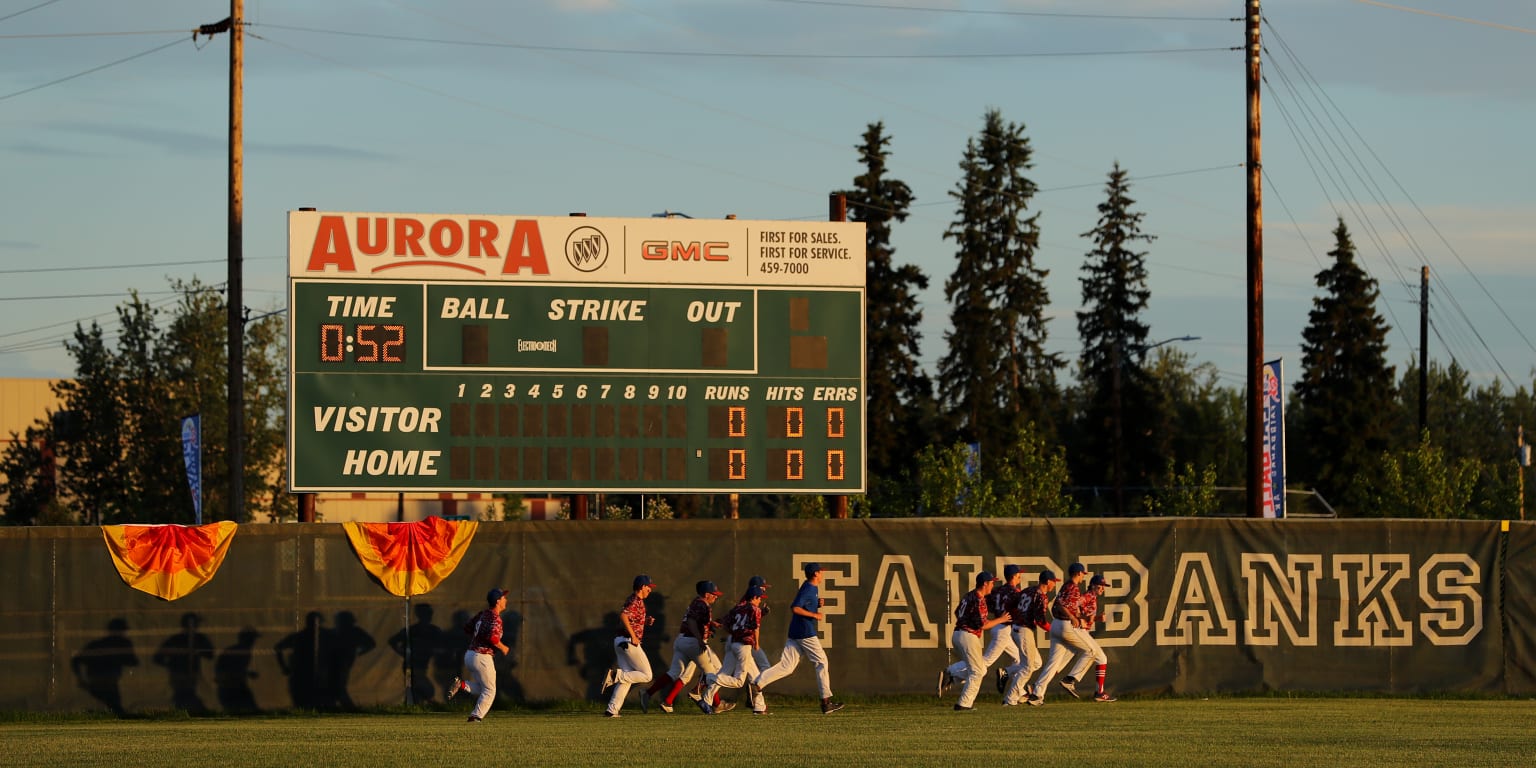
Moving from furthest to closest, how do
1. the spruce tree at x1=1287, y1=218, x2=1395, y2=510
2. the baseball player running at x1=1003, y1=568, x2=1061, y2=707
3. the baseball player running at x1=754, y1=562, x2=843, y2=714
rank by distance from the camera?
the spruce tree at x1=1287, y1=218, x2=1395, y2=510
the baseball player running at x1=1003, y1=568, x2=1061, y2=707
the baseball player running at x1=754, y1=562, x2=843, y2=714

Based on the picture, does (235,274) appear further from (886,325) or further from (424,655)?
(886,325)

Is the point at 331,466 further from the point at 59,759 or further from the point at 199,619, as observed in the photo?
the point at 59,759

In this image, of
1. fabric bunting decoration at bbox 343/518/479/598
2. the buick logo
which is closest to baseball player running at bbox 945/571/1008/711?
fabric bunting decoration at bbox 343/518/479/598

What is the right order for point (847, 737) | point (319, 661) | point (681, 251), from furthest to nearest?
point (681, 251), point (319, 661), point (847, 737)

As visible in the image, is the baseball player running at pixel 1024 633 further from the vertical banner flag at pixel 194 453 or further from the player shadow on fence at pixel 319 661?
the vertical banner flag at pixel 194 453

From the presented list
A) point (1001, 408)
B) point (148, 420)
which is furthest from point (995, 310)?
point (148, 420)

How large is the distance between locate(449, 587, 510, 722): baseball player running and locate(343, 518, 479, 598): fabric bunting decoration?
2.25 metres

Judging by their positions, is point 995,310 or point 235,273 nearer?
point 235,273

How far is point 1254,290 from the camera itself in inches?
994

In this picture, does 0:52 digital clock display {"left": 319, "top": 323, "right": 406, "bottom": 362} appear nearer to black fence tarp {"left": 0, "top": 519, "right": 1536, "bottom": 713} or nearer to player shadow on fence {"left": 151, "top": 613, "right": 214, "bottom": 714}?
black fence tarp {"left": 0, "top": 519, "right": 1536, "bottom": 713}

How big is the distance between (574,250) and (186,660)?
7.47 metres

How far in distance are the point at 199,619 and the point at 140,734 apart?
339 cm

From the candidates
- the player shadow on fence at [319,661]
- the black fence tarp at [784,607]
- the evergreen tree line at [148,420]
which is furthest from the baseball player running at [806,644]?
the evergreen tree line at [148,420]

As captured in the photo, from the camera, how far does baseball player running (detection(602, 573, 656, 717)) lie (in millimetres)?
18297
